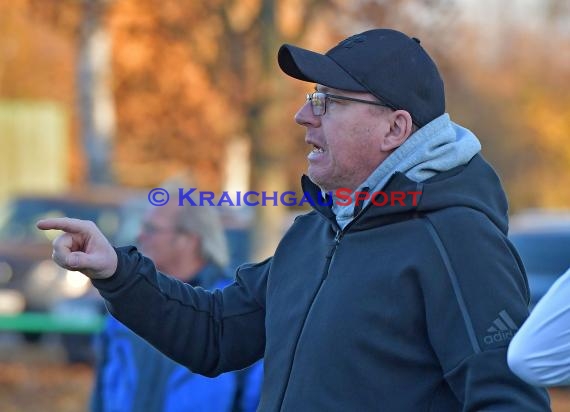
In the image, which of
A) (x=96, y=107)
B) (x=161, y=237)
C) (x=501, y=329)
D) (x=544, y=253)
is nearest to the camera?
(x=501, y=329)

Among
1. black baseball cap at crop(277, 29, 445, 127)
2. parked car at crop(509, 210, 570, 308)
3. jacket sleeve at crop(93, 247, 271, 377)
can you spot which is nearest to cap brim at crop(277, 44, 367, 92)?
black baseball cap at crop(277, 29, 445, 127)

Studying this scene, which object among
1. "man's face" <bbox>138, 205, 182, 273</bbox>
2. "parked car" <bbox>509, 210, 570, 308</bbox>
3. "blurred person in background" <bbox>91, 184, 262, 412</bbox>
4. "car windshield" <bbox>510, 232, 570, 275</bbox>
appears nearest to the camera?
"blurred person in background" <bbox>91, 184, 262, 412</bbox>

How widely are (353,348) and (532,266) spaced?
9.41 metres

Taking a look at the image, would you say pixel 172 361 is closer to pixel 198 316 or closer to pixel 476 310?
pixel 198 316

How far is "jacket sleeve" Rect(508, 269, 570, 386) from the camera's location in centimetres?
230

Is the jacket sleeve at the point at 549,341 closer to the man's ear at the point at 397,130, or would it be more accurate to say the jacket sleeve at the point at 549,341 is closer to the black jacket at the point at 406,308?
the black jacket at the point at 406,308

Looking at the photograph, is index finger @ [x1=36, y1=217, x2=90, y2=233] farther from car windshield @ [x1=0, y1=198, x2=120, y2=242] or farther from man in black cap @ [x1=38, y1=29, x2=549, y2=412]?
car windshield @ [x1=0, y1=198, x2=120, y2=242]

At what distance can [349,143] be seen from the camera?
9.91ft

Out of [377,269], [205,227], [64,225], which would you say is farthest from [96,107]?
[377,269]

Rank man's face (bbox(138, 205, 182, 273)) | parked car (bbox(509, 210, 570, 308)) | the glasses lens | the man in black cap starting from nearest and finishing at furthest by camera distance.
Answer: the man in black cap
the glasses lens
man's face (bbox(138, 205, 182, 273))
parked car (bbox(509, 210, 570, 308))

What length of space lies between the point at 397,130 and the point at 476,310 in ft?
1.80

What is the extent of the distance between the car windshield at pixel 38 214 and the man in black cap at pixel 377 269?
10.3 meters

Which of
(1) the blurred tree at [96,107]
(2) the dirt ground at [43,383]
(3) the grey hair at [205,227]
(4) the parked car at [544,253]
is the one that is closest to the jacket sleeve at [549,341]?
(3) the grey hair at [205,227]

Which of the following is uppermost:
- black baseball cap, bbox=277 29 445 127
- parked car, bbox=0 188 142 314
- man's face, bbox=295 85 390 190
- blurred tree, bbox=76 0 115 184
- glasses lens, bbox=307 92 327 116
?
blurred tree, bbox=76 0 115 184
